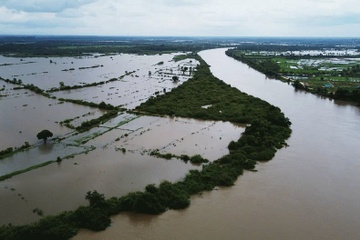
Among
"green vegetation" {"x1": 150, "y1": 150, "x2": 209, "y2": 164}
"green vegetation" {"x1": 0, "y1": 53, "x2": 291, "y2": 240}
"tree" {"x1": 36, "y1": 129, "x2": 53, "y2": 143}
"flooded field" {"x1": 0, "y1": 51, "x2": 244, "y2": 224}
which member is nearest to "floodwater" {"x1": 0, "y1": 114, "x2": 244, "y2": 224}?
"flooded field" {"x1": 0, "y1": 51, "x2": 244, "y2": 224}

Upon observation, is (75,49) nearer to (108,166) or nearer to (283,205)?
(108,166)

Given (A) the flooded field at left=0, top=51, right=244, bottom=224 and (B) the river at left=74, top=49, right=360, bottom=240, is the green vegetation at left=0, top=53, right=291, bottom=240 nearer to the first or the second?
(B) the river at left=74, top=49, right=360, bottom=240

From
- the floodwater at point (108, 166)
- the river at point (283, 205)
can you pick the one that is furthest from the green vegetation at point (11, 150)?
the river at point (283, 205)

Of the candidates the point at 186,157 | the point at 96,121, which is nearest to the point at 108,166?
the point at 186,157

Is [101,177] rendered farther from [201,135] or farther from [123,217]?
[201,135]

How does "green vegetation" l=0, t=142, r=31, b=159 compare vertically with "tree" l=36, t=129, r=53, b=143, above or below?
below

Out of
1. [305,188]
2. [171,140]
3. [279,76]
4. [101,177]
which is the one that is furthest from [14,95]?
[279,76]
